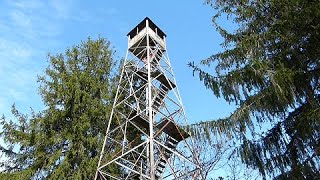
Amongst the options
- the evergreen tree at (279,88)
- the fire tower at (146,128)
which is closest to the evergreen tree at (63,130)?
the fire tower at (146,128)

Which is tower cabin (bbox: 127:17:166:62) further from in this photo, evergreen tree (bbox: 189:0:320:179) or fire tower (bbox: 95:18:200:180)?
evergreen tree (bbox: 189:0:320:179)

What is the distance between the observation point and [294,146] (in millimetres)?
7617

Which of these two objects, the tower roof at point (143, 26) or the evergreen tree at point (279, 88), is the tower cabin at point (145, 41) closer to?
the tower roof at point (143, 26)

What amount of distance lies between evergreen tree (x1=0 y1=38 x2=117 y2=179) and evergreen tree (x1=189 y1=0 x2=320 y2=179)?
511 cm

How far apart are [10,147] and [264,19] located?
8.76 m

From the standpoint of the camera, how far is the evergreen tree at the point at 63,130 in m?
11.3

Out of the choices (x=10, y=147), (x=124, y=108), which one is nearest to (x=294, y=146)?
(x=124, y=108)

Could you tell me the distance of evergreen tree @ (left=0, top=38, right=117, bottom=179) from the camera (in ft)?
37.0

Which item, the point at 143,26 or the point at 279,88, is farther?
the point at 143,26

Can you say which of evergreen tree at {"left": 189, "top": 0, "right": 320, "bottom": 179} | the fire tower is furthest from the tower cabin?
evergreen tree at {"left": 189, "top": 0, "right": 320, "bottom": 179}

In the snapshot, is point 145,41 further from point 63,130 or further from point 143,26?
point 63,130

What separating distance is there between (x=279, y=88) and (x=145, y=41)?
22.2ft

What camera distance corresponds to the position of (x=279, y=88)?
7.30 m

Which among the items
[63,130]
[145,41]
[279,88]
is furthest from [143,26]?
[279,88]
